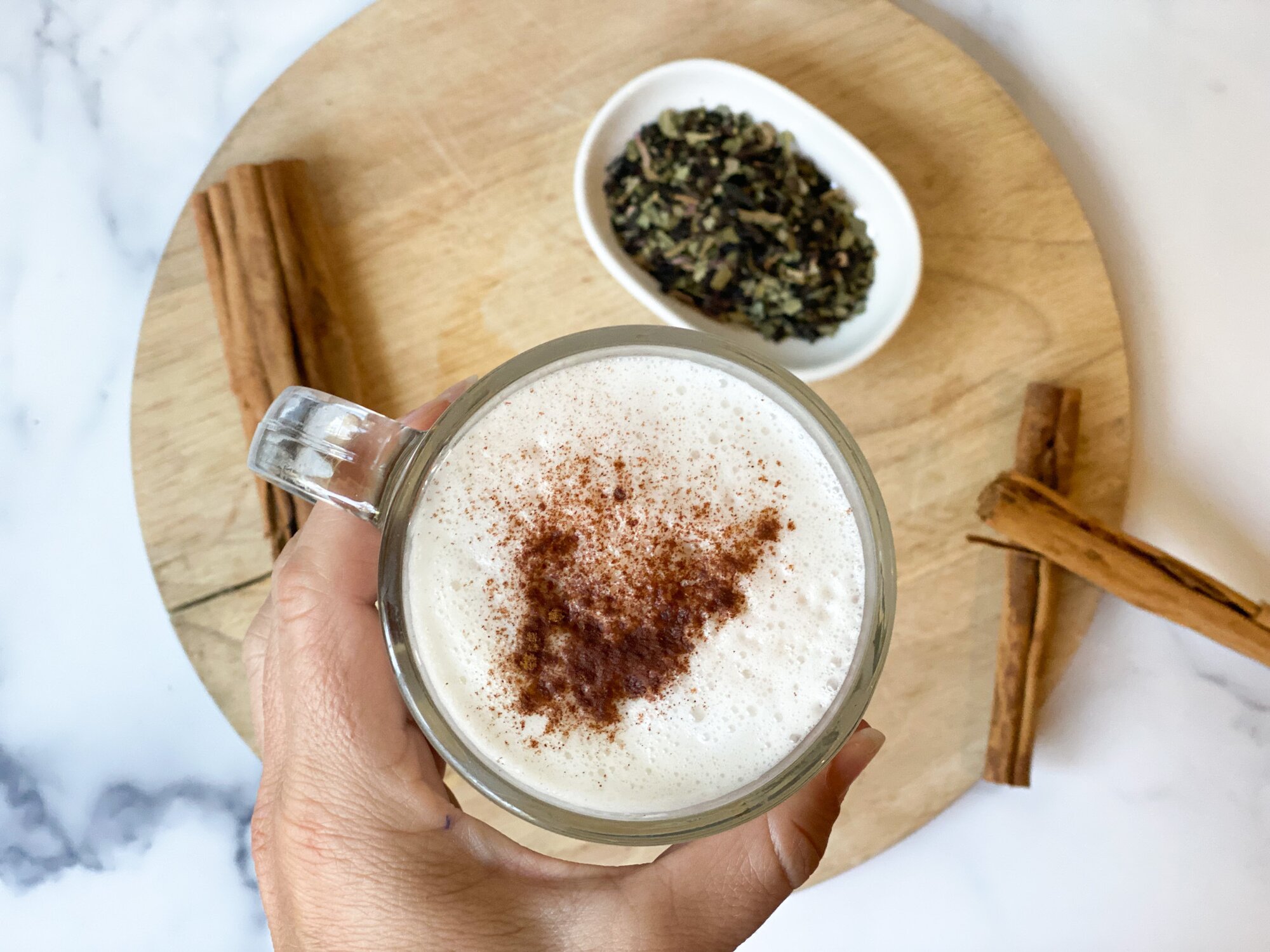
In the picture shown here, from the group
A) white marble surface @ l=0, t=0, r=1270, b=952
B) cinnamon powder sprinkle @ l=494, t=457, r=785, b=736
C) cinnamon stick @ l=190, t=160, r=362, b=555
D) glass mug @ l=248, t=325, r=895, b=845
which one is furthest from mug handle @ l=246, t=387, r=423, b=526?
white marble surface @ l=0, t=0, r=1270, b=952

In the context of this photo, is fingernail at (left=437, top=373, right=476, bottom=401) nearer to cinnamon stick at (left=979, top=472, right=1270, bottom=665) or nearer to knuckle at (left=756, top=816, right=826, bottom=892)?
knuckle at (left=756, top=816, right=826, bottom=892)

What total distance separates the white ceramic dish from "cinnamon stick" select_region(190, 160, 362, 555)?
401 millimetres

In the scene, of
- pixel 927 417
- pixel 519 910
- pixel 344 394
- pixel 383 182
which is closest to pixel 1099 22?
pixel 927 417

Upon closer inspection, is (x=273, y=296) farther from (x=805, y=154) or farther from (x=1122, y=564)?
(x=1122, y=564)

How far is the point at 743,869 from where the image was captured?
39.2 inches

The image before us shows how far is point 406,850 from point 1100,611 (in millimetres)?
1131

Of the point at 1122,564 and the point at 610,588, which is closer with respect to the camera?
the point at 610,588

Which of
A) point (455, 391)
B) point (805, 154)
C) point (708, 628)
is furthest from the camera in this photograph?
point (805, 154)

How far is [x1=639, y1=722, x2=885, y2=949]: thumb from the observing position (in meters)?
0.97

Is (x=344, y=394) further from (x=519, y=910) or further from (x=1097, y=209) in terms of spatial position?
(x=1097, y=209)

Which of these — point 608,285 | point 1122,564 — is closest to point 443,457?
point 608,285

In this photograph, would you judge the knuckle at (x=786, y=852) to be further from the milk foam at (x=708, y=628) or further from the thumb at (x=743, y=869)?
the milk foam at (x=708, y=628)

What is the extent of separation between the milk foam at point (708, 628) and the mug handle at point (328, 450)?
0.06 meters

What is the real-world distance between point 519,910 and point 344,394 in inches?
29.9
